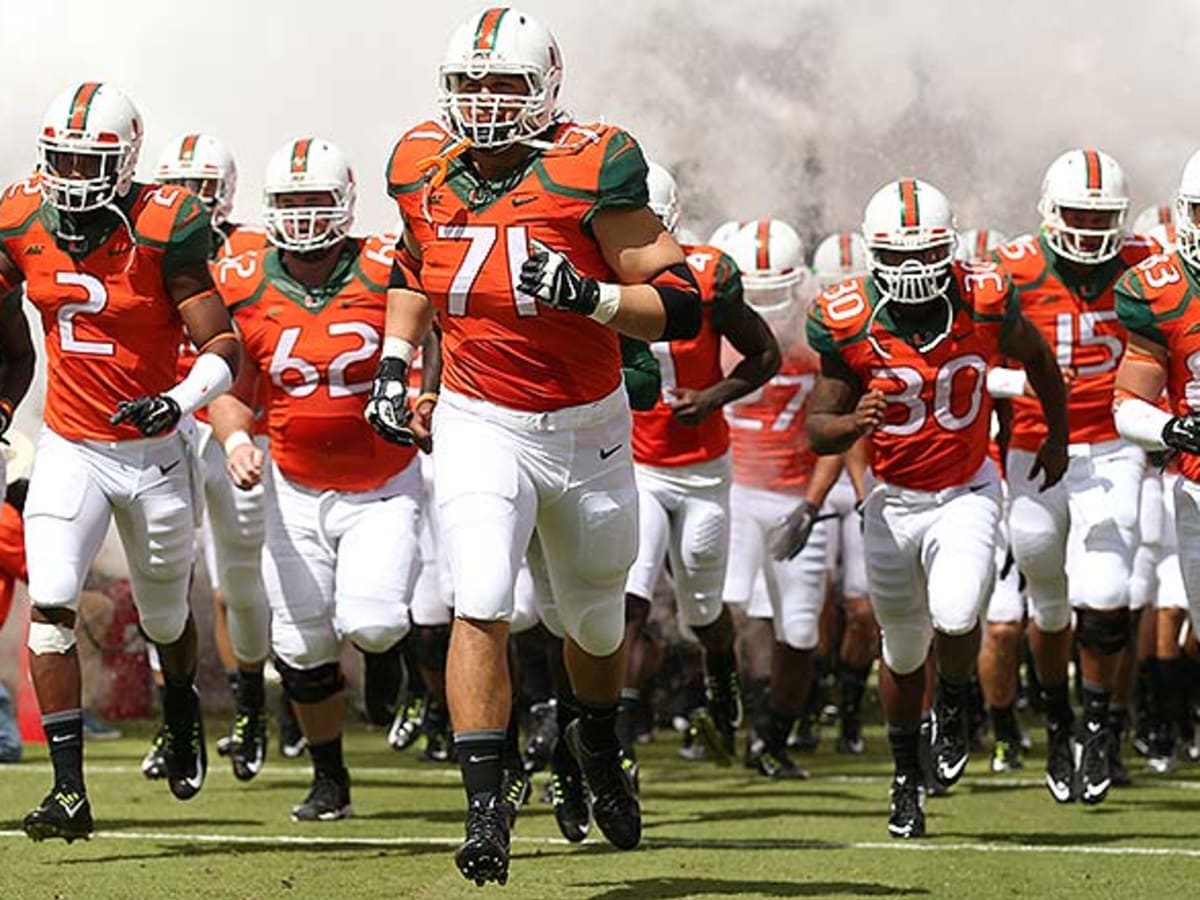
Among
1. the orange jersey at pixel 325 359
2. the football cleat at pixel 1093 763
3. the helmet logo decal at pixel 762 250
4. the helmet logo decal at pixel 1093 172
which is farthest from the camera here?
the helmet logo decal at pixel 762 250

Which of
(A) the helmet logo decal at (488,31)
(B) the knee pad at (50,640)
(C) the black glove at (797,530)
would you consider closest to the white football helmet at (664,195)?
(C) the black glove at (797,530)

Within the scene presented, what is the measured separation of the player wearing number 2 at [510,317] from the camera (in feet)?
20.3

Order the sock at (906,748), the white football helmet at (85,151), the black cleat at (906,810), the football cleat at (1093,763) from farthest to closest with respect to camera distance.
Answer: the football cleat at (1093,763) < the sock at (906,748) < the black cleat at (906,810) < the white football helmet at (85,151)

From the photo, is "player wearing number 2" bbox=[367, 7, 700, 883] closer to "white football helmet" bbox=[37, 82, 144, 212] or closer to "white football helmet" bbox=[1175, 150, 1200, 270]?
"white football helmet" bbox=[37, 82, 144, 212]

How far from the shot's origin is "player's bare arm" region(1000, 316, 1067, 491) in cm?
841

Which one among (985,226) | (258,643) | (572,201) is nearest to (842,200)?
(985,226)

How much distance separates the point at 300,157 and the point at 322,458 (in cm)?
95

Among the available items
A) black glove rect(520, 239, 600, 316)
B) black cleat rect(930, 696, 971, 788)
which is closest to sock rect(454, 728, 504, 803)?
black glove rect(520, 239, 600, 316)

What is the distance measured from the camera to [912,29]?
13266mm

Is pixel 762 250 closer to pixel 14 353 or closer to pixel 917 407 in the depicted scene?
pixel 917 407

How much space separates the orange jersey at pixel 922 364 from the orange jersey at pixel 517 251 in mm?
1935

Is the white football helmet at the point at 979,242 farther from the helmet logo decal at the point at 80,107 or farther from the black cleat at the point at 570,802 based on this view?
the helmet logo decal at the point at 80,107

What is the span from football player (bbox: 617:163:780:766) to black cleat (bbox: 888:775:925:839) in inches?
60.5

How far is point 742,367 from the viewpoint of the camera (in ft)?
30.8
